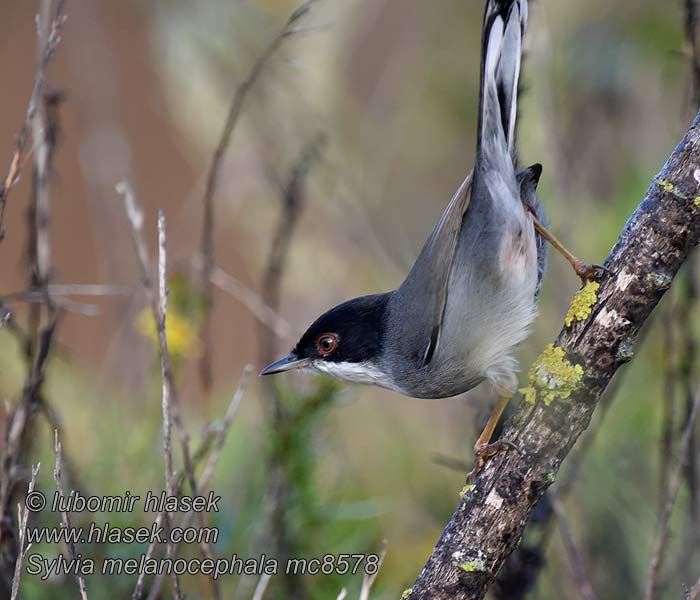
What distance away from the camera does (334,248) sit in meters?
5.66

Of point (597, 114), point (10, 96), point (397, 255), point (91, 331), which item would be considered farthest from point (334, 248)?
point (10, 96)

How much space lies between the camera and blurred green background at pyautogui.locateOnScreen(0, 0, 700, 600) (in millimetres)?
3447

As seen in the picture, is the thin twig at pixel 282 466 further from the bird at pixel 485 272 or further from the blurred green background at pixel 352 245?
the bird at pixel 485 272

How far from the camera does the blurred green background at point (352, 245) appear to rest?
3447mm

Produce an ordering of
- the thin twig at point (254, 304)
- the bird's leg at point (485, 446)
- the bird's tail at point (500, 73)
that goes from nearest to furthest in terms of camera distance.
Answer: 1. the bird's leg at point (485, 446)
2. the bird's tail at point (500, 73)
3. the thin twig at point (254, 304)

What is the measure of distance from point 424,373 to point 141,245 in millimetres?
883

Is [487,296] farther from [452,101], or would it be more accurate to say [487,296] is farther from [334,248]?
[452,101]

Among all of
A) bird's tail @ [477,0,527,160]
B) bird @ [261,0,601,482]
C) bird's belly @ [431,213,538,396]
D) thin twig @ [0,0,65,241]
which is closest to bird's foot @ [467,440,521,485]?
bird @ [261,0,601,482]

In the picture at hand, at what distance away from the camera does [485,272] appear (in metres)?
2.69

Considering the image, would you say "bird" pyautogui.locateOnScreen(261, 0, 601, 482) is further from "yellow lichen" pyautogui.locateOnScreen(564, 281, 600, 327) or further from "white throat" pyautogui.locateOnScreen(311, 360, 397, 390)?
"yellow lichen" pyautogui.locateOnScreen(564, 281, 600, 327)

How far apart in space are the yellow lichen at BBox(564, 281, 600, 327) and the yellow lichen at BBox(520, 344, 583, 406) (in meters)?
0.08

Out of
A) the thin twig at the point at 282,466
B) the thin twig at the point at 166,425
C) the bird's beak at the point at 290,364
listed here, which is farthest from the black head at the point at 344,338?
the thin twig at the point at 166,425

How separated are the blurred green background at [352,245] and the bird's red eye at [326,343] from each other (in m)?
0.24

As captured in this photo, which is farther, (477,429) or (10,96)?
(10,96)
